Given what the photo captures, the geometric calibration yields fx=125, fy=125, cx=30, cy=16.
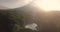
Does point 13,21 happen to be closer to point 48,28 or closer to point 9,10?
point 9,10

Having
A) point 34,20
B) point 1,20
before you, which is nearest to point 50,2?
point 34,20

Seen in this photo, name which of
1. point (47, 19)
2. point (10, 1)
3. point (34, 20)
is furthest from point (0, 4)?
point (47, 19)

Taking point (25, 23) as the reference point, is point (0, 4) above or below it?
above

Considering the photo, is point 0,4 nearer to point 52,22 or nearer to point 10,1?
→ point 10,1

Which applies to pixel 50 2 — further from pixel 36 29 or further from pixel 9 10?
pixel 9 10

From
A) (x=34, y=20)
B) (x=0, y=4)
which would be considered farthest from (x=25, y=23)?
(x=0, y=4)

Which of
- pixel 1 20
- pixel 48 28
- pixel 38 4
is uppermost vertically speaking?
pixel 38 4

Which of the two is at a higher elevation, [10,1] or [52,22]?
[10,1]
